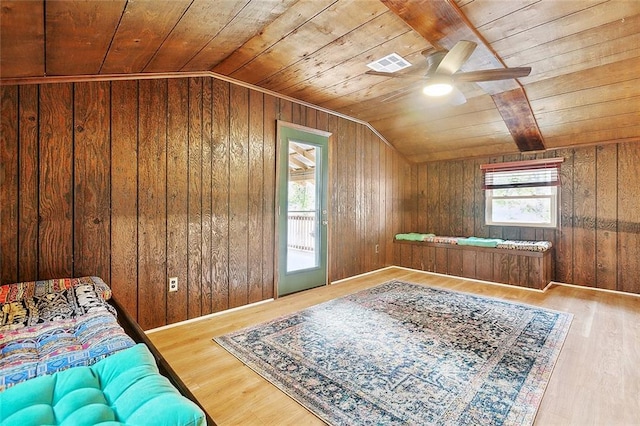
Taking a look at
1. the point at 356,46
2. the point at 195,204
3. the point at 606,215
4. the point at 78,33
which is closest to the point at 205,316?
the point at 195,204

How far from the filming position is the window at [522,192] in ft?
14.7

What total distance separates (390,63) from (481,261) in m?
3.23

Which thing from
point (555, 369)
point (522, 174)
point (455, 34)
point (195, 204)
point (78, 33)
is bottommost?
point (555, 369)

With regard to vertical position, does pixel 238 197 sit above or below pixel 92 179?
below

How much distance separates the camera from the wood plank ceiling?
5.78 feet

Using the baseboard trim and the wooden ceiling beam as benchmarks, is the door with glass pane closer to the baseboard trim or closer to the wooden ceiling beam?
the baseboard trim

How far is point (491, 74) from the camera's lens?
8.18 ft

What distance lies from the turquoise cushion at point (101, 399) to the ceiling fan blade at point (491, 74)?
284 centimetres

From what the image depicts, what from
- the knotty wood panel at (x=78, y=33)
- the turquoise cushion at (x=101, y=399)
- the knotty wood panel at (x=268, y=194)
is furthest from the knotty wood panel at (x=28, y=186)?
the knotty wood panel at (x=268, y=194)

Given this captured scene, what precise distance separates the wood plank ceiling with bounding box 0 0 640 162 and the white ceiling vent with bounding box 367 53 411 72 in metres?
0.10

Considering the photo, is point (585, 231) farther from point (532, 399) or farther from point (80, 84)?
point (80, 84)

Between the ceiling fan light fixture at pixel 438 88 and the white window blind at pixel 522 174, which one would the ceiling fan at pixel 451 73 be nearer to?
the ceiling fan light fixture at pixel 438 88

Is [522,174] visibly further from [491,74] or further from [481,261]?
[491,74]

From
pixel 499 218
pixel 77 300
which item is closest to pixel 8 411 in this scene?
pixel 77 300
